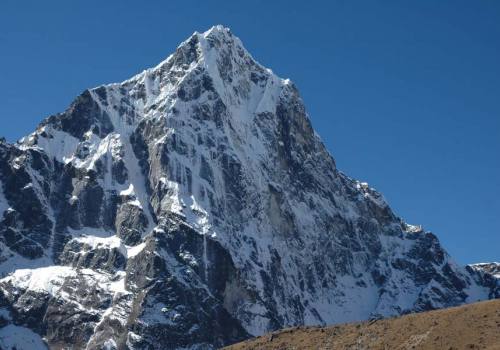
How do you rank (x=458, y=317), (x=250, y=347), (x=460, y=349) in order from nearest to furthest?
1. (x=460, y=349)
2. (x=458, y=317)
3. (x=250, y=347)

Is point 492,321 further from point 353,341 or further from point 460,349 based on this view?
point 353,341

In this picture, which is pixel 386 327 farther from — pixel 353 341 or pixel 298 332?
pixel 298 332

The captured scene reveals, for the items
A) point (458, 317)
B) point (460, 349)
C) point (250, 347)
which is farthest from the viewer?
point (250, 347)

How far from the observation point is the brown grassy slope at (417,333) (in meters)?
131

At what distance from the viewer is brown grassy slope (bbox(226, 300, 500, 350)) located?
131m

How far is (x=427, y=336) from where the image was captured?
135m

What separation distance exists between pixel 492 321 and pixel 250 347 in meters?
39.0

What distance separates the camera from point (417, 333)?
449 feet

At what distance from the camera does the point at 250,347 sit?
15275cm

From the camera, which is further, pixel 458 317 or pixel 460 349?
pixel 458 317

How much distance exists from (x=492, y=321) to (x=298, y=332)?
108ft

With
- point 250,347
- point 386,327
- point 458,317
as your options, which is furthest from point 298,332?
point 458,317

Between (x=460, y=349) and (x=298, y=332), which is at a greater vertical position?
(x=298, y=332)

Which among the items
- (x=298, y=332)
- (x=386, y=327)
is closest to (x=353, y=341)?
(x=386, y=327)
